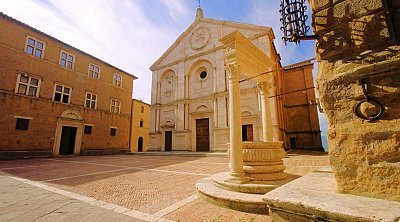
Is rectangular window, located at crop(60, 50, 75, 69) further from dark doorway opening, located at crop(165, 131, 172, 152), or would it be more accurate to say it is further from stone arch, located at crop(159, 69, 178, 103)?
dark doorway opening, located at crop(165, 131, 172, 152)

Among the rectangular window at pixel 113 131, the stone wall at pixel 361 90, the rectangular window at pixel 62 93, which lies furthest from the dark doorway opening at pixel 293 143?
the rectangular window at pixel 62 93

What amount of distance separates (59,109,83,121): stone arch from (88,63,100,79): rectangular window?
475cm

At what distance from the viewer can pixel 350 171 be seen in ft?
6.81

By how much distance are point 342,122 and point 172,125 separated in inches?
778

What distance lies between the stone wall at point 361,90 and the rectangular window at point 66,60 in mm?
22343

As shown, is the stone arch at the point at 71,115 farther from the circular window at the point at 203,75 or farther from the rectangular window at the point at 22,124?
the circular window at the point at 203,75

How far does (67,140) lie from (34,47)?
355 inches

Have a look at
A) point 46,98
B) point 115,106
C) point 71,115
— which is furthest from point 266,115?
point 115,106

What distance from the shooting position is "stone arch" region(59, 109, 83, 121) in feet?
Result: 58.5

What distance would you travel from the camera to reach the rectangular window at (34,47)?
52.4ft

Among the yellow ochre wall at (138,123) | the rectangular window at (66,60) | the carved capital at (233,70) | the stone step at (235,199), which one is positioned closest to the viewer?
the stone step at (235,199)

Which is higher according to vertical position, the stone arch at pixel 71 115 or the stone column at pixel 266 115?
the stone arch at pixel 71 115

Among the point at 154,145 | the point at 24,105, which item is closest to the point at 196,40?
the point at 154,145

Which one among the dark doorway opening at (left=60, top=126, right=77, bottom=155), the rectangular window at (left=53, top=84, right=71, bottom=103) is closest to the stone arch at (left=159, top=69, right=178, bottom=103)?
the rectangular window at (left=53, top=84, right=71, bottom=103)
